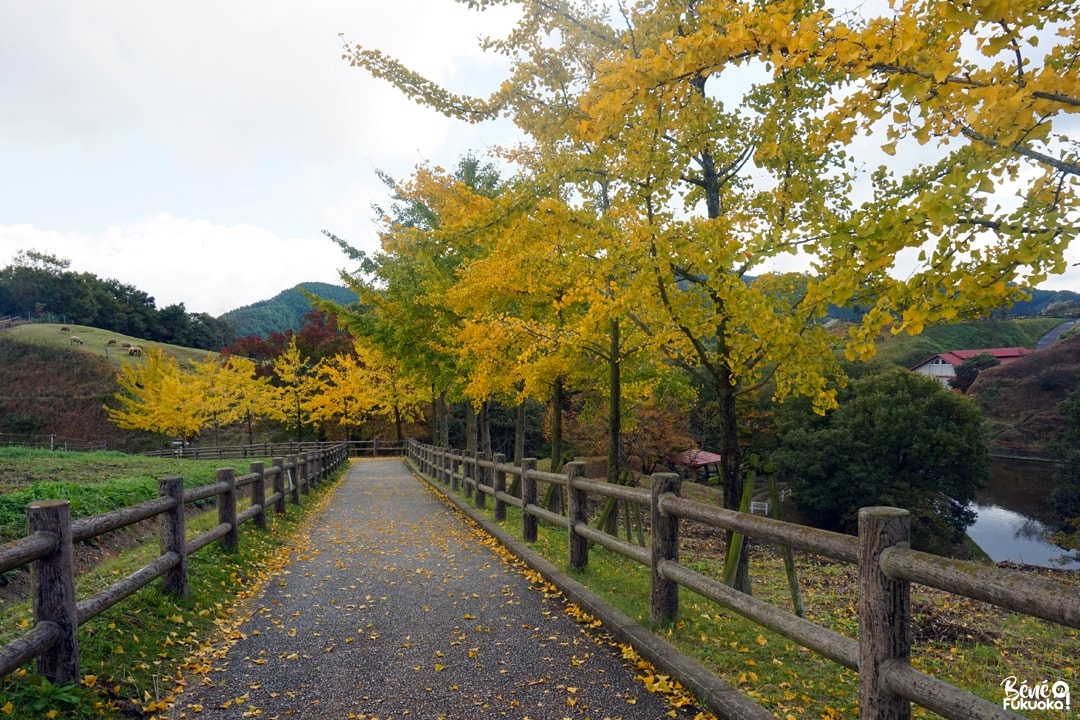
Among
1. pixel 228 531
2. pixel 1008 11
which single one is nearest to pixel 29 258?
pixel 228 531

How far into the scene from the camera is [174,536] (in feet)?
18.0

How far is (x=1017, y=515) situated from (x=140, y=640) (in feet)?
194

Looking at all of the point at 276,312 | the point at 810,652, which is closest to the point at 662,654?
the point at 810,652

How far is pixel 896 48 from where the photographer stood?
319cm

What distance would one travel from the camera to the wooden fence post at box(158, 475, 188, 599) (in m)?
5.43

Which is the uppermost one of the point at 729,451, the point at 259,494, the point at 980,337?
the point at 980,337

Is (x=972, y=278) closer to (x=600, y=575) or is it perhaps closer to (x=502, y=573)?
(x=600, y=575)

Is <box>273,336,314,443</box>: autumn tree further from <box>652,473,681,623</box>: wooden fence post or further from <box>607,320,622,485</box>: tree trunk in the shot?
<box>652,473,681,623</box>: wooden fence post

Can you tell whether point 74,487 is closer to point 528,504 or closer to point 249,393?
point 528,504

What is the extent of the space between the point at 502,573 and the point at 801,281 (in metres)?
4.60

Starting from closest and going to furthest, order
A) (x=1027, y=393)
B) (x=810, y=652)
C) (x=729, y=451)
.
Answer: (x=810, y=652) → (x=729, y=451) → (x=1027, y=393)

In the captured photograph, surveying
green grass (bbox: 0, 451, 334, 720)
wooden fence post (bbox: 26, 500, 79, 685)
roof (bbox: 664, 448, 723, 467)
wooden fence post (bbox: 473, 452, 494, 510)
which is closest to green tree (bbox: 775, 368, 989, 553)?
roof (bbox: 664, 448, 723, 467)

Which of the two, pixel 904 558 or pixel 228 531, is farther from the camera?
pixel 228 531

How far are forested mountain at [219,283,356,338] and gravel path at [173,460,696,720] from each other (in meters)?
150
